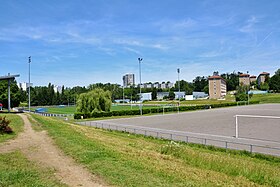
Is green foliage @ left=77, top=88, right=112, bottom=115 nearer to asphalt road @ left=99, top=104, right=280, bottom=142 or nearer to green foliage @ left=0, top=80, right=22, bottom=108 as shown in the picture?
asphalt road @ left=99, top=104, right=280, bottom=142

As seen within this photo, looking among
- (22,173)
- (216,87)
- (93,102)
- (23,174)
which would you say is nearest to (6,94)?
(93,102)

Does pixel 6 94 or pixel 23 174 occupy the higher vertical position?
pixel 6 94

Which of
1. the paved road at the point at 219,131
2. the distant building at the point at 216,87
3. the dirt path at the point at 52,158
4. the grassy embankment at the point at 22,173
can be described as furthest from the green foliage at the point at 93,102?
the distant building at the point at 216,87

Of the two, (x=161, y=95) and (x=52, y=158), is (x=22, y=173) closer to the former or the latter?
(x=52, y=158)

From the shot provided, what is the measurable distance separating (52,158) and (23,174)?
8.63 ft

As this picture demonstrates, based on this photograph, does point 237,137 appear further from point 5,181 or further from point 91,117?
point 91,117

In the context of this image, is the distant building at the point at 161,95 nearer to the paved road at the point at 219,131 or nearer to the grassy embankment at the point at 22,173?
the paved road at the point at 219,131

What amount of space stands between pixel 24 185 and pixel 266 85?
20662cm

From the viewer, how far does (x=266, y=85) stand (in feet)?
621

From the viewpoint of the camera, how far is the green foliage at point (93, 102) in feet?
187

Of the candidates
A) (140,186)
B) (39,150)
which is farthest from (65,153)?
(140,186)

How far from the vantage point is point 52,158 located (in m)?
11.2

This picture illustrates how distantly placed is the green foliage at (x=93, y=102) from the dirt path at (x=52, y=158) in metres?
39.2

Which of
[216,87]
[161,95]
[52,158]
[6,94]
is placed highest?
[216,87]
